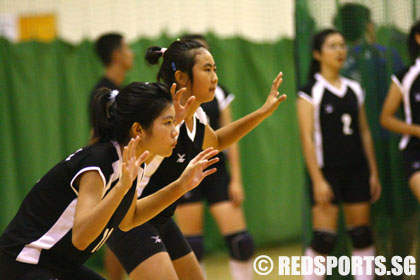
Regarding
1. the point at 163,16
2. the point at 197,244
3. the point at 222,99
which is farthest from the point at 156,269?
the point at 163,16

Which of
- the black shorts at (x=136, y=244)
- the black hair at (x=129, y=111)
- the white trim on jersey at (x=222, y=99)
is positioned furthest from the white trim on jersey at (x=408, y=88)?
the black hair at (x=129, y=111)

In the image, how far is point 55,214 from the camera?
245cm

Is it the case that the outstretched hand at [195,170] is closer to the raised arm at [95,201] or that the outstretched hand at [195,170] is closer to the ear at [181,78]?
the raised arm at [95,201]

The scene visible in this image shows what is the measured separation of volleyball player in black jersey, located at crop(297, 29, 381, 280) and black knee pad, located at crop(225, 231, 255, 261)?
43 cm

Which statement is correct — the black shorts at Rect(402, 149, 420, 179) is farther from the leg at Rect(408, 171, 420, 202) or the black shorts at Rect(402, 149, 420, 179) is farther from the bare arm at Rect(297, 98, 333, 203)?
the bare arm at Rect(297, 98, 333, 203)

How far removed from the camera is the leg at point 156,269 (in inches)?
113

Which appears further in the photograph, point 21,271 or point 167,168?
point 167,168

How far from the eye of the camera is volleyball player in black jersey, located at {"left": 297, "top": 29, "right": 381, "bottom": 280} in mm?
4316

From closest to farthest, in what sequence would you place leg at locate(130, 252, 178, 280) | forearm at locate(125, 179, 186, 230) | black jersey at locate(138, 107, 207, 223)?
forearm at locate(125, 179, 186, 230)
leg at locate(130, 252, 178, 280)
black jersey at locate(138, 107, 207, 223)

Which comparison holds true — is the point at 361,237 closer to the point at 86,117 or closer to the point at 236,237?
the point at 236,237

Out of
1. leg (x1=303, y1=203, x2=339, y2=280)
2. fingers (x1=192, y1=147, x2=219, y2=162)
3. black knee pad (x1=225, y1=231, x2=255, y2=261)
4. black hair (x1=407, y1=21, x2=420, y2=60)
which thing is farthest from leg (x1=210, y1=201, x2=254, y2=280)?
fingers (x1=192, y1=147, x2=219, y2=162)

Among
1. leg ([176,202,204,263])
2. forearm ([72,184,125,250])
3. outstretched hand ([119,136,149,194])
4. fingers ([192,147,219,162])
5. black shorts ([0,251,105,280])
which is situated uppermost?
outstretched hand ([119,136,149,194])

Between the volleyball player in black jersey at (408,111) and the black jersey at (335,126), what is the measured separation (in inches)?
8.2

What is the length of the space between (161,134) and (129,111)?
0.50 ft
